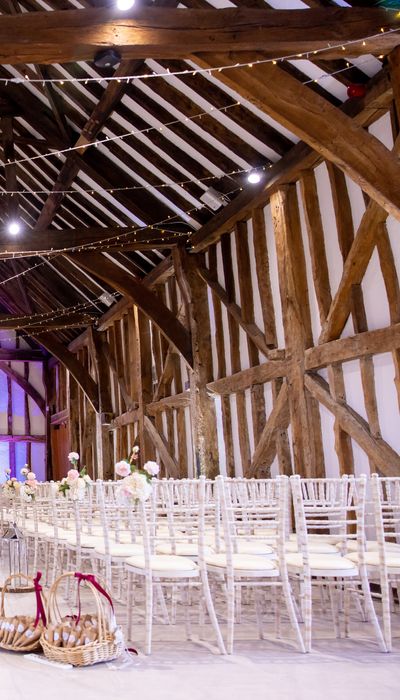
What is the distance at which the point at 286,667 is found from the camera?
351 centimetres

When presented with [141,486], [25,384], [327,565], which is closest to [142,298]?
[141,486]

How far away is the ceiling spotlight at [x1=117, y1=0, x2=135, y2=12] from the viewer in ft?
15.4

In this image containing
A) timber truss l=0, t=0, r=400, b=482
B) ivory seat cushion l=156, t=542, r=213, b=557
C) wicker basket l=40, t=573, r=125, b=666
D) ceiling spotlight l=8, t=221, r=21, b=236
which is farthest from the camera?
ceiling spotlight l=8, t=221, r=21, b=236

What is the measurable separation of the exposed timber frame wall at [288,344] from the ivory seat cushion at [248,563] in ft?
7.52

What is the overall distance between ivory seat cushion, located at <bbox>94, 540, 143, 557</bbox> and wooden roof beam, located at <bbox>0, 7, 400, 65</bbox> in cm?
316

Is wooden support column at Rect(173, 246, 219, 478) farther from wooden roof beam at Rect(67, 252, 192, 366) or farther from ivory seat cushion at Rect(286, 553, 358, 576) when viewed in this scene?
ivory seat cushion at Rect(286, 553, 358, 576)

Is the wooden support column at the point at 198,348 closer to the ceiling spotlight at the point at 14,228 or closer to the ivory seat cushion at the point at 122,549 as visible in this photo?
the ceiling spotlight at the point at 14,228

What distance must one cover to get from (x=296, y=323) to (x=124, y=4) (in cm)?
359

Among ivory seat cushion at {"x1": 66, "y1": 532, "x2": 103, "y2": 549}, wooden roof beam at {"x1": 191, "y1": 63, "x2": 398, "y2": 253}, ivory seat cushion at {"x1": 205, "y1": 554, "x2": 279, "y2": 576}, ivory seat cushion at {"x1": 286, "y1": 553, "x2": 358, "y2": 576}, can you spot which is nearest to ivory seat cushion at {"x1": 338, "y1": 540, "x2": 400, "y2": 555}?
ivory seat cushion at {"x1": 286, "y1": 553, "x2": 358, "y2": 576}

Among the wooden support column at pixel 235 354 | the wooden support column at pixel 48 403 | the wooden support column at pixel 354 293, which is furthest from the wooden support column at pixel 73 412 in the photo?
the wooden support column at pixel 354 293

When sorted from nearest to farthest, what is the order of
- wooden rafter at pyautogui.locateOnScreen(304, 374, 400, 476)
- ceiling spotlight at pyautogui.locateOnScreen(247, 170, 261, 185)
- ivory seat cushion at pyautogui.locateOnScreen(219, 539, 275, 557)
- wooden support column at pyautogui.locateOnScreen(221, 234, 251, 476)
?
ivory seat cushion at pyautogui.locateOnScreen(219, 539, 275, 557), wooden rafter at pyautogui.locateOnScreen(304, 374, 400, 476), ceiling spotlight at pyautogui.locateOnScreen(247, 170, 261, 185), wooden support column at pyautogui.locateOnScreen(221, 234, 251, 476)

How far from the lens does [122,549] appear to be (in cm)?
468

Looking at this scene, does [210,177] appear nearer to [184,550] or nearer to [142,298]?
[142,298]

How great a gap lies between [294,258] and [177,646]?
14.3 ft
